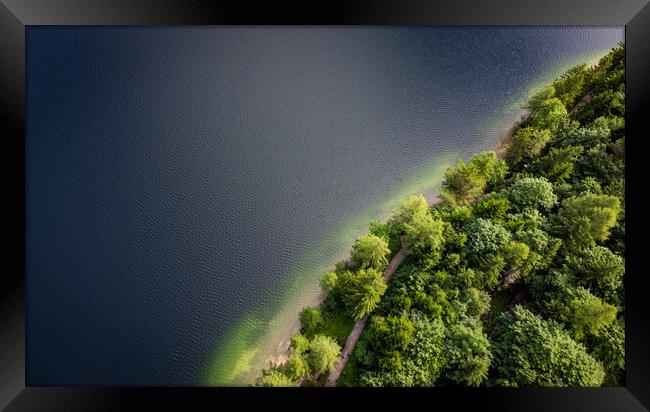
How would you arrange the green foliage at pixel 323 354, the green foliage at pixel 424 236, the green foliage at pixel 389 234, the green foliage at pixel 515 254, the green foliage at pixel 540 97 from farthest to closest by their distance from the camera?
the green foliage at pixel 540 97
the green foliage at pixel 389 234
the green foliage at pixel 424 236
the green foliage at pixel 515 254
the green foliage at pixel 323 354

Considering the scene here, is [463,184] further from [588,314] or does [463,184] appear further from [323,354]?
[323,354]

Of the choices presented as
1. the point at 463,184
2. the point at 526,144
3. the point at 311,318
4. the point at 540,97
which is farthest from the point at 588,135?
the point at 311,318

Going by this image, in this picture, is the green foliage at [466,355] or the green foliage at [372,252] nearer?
the green foliage at [466,355]

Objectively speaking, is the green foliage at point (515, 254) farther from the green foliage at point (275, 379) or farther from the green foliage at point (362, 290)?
the green foliage at point (275, 379)

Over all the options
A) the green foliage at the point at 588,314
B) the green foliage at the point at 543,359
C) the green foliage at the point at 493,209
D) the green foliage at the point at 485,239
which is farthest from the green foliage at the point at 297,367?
the green foliage at the point at 588,314

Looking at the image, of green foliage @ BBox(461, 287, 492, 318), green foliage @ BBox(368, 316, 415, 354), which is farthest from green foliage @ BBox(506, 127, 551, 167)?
green foliage @ BBox(368, 316, 415, 354)

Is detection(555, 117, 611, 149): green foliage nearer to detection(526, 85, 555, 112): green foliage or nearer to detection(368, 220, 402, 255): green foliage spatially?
detection(526, 85, 555, 112): green foliage
